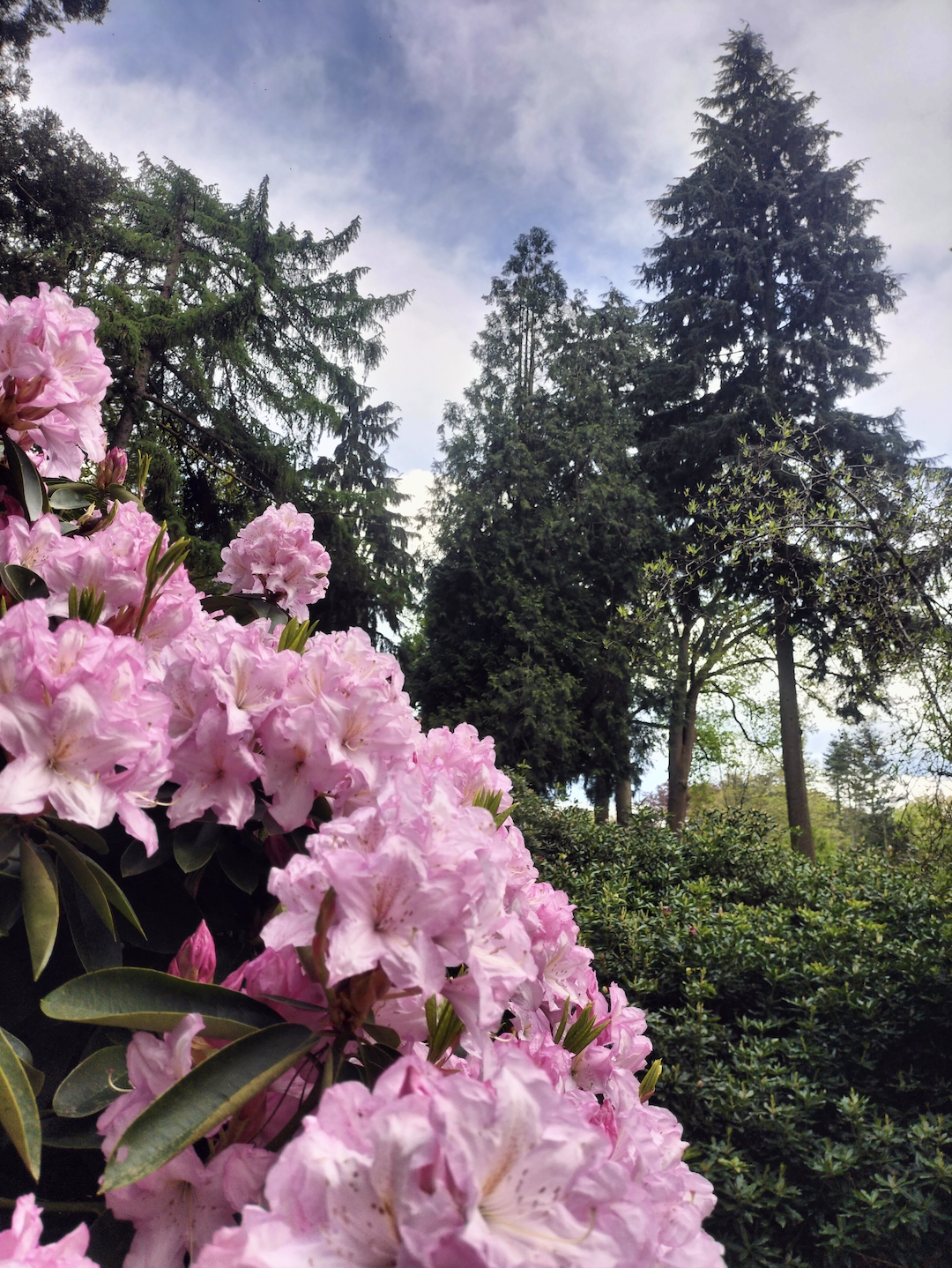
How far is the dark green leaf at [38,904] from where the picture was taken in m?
0.69

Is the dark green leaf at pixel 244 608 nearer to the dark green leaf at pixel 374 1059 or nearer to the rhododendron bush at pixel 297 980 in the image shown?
the rhododendron bush at pixel 297 980

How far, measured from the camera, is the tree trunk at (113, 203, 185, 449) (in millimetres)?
9312

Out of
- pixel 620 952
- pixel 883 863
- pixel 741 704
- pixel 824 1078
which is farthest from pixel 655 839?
pixel 741 704

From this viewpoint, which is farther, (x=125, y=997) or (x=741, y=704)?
(x=741, y=704)

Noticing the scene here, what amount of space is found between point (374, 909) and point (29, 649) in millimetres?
378

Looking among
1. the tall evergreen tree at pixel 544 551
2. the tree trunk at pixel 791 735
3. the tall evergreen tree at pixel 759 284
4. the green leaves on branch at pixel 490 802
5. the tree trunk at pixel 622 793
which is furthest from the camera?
the tall evergreen tree at pixel 759 284

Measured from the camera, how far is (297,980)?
0.68m

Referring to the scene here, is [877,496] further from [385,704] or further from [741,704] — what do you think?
[741,704]

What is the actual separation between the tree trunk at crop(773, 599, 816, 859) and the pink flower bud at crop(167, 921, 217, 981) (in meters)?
12.3

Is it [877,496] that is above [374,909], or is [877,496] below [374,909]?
above

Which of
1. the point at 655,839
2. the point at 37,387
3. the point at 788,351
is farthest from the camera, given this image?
the point at 788,351

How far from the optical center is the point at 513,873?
912 millimetres

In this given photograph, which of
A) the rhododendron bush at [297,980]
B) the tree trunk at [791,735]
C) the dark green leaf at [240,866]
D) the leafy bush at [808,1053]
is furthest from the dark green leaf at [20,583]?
the tree trunk at [791,735]

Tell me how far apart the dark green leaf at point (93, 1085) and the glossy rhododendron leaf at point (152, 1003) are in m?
0.06
